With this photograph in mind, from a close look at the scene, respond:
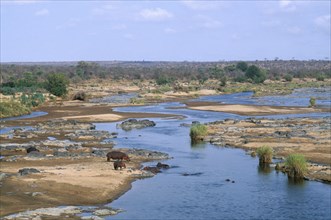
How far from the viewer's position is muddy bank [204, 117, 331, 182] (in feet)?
122

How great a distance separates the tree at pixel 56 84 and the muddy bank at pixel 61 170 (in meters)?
39.0

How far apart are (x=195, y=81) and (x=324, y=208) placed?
4618 inches

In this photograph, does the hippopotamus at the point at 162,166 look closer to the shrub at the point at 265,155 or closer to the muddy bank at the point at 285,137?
the shrub at the point at 265,155

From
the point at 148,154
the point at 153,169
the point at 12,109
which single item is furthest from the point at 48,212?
the point at 12,109

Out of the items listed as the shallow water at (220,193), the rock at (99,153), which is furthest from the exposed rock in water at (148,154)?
the rock at (99,153)

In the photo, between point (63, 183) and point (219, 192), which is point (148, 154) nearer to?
point (63, 183)

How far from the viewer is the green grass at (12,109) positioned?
68875mm

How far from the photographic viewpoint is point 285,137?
155 feet

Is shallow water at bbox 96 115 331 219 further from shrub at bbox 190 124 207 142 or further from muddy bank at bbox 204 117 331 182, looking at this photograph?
shrub at bbox 190 124 207 142

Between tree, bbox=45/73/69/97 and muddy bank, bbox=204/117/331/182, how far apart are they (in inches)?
1585

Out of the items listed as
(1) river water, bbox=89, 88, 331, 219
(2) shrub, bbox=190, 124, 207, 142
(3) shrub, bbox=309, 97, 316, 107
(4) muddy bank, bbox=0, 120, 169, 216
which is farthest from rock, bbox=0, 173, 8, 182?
(3) shrub, bbox=309, 97, 316, 107

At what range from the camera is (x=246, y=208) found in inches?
981

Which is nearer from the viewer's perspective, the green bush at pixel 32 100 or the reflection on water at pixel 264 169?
the reflection on water at pixel 264 169

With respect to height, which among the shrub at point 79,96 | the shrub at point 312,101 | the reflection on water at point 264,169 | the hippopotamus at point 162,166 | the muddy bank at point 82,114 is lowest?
the reflection on water at point 264,169
